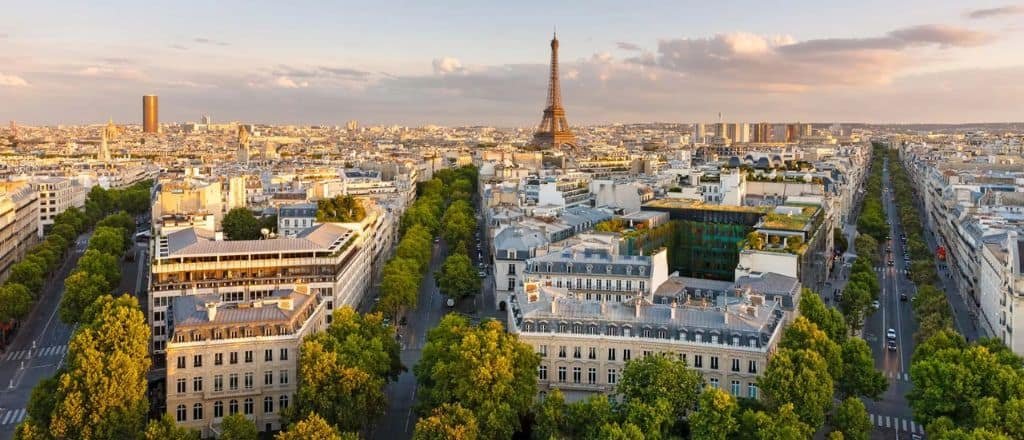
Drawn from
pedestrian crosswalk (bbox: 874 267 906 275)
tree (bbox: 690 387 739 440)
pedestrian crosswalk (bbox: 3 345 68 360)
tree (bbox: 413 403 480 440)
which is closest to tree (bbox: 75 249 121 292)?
pedestrian crosswalk (bbox: 3 345 68 360)

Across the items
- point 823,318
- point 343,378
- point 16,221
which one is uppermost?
point 16,221

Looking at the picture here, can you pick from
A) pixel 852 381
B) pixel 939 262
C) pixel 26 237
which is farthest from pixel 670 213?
pixel 26 237

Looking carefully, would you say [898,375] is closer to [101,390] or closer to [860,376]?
[860,376]

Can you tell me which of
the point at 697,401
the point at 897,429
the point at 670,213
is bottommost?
the point at 897,429

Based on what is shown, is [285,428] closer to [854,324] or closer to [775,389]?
[775,389]

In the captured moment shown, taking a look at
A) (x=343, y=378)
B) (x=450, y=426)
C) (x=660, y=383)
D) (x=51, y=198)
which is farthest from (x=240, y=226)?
(x=660, y=383)

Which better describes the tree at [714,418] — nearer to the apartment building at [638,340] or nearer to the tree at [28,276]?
the apartment building at [638,340]

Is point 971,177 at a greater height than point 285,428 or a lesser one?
greater
